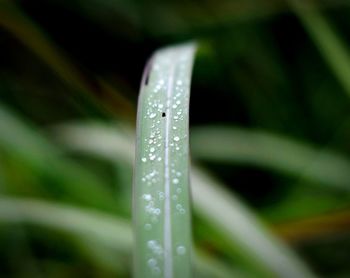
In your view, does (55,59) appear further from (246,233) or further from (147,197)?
(147,197)

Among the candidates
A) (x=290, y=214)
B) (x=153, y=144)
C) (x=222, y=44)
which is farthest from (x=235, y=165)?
(x=153, y=144)

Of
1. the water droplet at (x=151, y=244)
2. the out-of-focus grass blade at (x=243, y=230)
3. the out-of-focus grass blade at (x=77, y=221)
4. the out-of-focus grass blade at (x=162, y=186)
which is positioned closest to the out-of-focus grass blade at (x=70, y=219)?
the out-of-focus grass blade at (x=77, y=221)

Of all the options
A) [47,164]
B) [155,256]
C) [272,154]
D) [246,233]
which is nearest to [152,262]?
[155,256]

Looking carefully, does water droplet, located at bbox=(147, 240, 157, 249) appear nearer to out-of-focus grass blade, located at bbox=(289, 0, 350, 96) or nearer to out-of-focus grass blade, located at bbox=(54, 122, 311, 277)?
out-of-focus grass blade, located at bbox=(54, 122, 311, 277)

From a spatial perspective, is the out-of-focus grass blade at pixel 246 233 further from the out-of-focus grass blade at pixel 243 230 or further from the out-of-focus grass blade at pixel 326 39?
the out-of-focus grass blade at pixel 326 39

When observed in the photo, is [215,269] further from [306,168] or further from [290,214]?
[306,168]

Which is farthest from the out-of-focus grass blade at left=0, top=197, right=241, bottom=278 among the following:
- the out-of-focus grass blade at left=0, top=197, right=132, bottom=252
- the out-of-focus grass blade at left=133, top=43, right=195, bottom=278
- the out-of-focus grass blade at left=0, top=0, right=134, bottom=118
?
the out-of-focus grass blade at left=133, top=43, right=195, bottom=278
